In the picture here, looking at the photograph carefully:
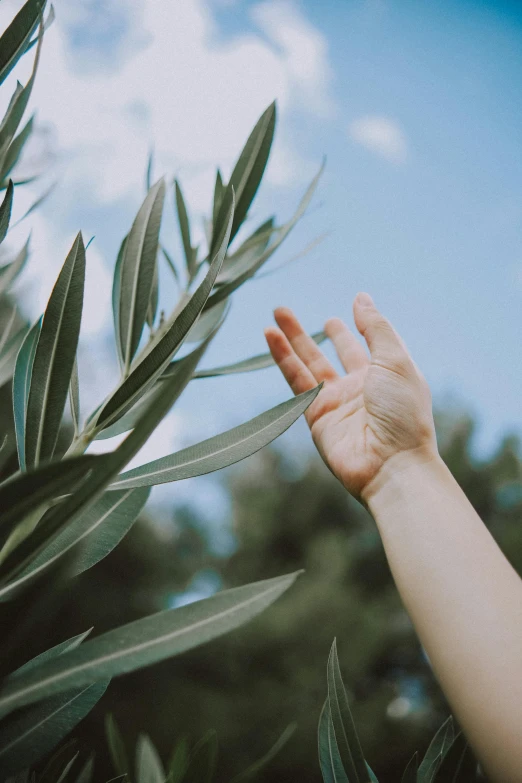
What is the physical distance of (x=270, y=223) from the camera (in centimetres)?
91

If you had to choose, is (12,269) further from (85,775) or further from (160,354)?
(85,775)

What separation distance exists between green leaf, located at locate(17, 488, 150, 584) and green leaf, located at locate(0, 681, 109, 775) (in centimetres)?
9

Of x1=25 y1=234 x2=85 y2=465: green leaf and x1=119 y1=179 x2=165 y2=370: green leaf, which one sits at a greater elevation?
x1=119 y1=179 x2=165 y2=370: green leaf

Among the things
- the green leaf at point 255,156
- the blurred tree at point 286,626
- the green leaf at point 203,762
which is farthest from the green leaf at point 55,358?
the blurred tree at point 286,626

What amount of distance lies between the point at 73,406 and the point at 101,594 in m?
8.39

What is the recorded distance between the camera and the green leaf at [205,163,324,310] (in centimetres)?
71

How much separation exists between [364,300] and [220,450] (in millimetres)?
659

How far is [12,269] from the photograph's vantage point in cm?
73

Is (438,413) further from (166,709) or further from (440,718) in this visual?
(166,709)

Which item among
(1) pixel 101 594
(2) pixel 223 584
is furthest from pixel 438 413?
(1) pixel 101 594

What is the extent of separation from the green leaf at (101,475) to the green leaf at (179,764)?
401mm

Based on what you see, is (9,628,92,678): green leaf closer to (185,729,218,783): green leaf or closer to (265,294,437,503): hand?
(185,729,218,783): green leaf

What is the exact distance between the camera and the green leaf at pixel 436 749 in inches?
24.7

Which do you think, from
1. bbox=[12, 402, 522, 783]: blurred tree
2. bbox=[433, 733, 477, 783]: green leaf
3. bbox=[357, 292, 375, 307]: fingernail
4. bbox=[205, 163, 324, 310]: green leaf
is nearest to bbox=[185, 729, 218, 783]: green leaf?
bbox=[433, 733, 477, 783]: green leaf
